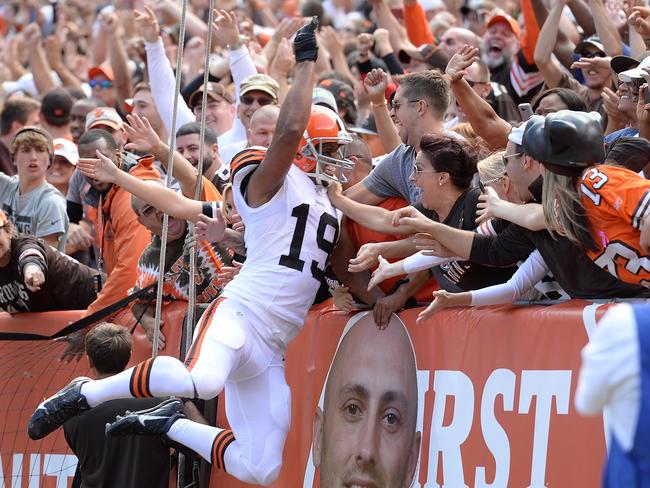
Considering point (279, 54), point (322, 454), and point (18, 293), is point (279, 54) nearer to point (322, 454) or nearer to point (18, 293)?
point (18, 293)

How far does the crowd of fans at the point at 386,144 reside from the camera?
5.62m

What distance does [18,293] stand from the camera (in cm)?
841

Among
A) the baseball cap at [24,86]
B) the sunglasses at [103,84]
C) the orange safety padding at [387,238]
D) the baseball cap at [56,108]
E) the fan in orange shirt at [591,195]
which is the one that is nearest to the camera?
the fan in orange shirt at [591,195]

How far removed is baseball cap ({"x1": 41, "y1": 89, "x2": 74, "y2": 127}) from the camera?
11.3 m

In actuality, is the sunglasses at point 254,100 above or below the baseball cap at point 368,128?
below

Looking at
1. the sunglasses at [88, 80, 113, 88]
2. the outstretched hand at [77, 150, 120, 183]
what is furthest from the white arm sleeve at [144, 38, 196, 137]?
the sunglasses at [88, 80, 113, 88]

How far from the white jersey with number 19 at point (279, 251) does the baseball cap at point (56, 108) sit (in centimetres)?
562

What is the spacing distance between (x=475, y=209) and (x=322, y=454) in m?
1.57

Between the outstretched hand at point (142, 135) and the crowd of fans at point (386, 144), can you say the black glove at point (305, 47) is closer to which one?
the crowd of fans at point (386, 144)

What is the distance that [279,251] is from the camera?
20.2 feet

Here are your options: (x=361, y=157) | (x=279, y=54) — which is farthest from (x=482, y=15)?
(x=361, y=157)

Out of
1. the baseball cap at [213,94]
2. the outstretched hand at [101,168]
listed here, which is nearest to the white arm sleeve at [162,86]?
the baseball cap at [213,94]

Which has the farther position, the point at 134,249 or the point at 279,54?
the point at 279,54

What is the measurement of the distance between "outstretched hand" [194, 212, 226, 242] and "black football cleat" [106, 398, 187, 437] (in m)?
0.93
